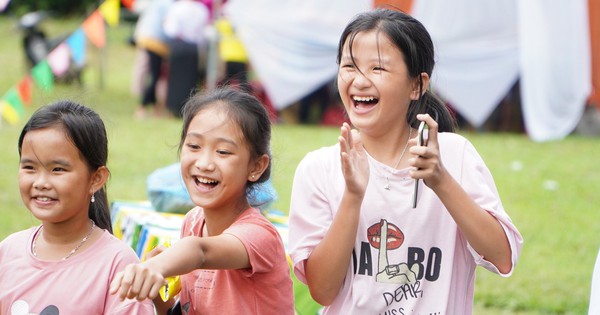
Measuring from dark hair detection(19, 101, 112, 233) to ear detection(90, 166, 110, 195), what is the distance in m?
0.01

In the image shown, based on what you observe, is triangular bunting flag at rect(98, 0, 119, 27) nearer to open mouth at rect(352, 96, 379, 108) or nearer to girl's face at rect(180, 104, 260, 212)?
girl's face at rect(180, 104, 260, 212)

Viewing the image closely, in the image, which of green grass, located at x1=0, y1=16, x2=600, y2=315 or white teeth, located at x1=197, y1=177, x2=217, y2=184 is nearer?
white teeth, located at x1=197, y1=177, x2=217, y2=184

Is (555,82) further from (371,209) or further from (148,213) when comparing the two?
(371,209)

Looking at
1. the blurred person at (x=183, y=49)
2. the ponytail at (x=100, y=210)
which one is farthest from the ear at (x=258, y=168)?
the blurred person at (x=183, y=49)

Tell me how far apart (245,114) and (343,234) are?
46 centimetres

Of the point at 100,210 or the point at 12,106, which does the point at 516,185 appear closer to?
the point at 12,106

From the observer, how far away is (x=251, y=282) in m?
2.76

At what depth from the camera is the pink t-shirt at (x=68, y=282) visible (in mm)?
2668

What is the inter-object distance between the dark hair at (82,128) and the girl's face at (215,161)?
247 mm

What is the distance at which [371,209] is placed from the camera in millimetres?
2750

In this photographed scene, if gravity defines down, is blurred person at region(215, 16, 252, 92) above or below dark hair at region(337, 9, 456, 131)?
above

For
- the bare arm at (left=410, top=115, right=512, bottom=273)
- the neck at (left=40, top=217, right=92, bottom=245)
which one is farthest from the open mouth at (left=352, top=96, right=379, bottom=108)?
the neck at (left=40, top=217, right=92, bottom=245)

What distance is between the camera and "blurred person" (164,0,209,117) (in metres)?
11.0

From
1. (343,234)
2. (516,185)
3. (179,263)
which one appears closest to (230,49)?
(516,185)
